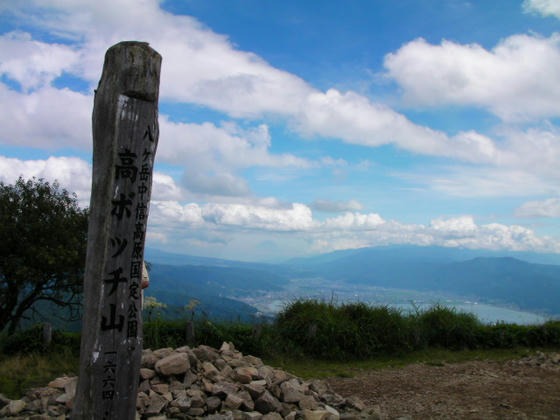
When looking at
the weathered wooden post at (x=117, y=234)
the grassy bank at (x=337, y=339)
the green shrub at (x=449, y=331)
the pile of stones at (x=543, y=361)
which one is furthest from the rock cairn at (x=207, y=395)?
the green shrub at (x=449, y=331)

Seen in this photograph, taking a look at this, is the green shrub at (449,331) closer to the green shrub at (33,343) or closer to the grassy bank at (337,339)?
the grassy bank at (337,339)

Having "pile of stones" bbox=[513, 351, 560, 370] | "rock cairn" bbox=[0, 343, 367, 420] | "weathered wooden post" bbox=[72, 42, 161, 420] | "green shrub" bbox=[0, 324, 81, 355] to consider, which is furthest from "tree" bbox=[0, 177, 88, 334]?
"pile of stones" bbox=[513, 351, 560, 370]

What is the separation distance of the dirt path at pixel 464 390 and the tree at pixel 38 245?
7103 millimetres

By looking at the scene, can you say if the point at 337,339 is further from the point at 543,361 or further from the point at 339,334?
the point at 543,361

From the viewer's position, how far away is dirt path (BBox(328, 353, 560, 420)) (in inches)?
276

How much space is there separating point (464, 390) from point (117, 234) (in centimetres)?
773

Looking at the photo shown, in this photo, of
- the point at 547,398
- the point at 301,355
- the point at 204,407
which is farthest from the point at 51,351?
the point at 547,398

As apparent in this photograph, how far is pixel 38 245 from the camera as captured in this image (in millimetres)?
9828

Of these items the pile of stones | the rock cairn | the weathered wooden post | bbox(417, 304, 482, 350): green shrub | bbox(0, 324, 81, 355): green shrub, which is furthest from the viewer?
bbox(417, 304, 482, 350): green shrub

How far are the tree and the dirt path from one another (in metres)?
7.10

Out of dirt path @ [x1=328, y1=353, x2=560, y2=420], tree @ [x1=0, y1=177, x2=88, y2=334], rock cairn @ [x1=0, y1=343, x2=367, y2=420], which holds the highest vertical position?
tree @ [x1=0, y1=177, x2=88, y2=334]

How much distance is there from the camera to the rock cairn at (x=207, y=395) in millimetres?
5531

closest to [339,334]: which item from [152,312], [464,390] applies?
[464,390]

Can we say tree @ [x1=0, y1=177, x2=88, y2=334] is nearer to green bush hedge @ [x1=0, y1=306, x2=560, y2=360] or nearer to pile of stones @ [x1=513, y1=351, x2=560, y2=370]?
green bush hedge @ [x1=0, y1=306, x2=560, y2=360]
